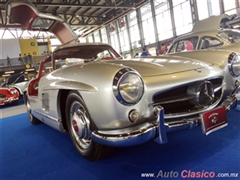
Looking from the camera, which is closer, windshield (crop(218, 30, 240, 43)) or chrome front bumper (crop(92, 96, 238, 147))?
chrome front bumper (crop(92, 96, 238, 147))

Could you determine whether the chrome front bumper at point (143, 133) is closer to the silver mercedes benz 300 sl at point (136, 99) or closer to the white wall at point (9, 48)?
the silver mercedes benz 300 sl at point (136, 99)

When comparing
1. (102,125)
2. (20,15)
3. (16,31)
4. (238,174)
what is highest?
(16,31)

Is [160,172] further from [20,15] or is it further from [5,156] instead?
[20,15]

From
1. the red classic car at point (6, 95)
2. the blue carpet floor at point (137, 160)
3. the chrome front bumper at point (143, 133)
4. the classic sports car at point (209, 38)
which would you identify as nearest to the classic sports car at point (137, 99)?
the chrome front bumper at point (143, 133)

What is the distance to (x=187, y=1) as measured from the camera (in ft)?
50.8

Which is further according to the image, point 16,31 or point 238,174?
point 16,31

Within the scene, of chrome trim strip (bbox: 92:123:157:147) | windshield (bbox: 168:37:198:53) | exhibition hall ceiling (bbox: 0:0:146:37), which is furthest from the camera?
exhibition hall ceiling (bbox: 0:0:146:37)

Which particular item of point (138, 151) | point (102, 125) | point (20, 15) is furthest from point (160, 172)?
point (20, 15)

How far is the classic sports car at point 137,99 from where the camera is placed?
1.54 meters

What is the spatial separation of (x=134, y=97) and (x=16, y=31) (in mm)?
27768

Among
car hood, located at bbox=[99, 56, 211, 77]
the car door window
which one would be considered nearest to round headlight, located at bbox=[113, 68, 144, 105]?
car hood, located at bbox=[99, 56, 211, 77]

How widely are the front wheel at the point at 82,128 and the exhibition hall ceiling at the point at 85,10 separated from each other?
15.0 meters

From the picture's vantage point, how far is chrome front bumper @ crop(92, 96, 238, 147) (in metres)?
1.49

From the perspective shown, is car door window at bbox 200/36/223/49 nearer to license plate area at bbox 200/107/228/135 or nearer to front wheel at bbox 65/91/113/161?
license plate area at bbox 200/107/228/135
